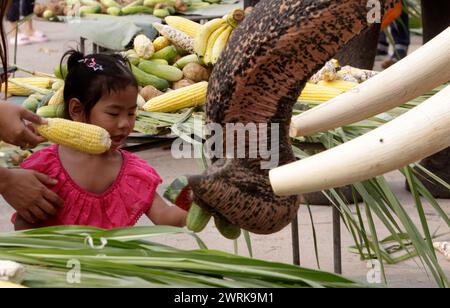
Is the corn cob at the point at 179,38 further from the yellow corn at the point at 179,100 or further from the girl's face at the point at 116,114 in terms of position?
the girl's face at the point at 116,114

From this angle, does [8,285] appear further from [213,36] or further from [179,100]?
[213,36]

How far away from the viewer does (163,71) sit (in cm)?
441

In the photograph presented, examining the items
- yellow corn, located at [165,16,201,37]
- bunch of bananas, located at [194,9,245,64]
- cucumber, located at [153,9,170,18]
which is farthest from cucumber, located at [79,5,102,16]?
bunch of bananas, located at [194,9,245,64]

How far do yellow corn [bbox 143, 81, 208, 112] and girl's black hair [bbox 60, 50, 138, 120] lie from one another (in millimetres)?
922

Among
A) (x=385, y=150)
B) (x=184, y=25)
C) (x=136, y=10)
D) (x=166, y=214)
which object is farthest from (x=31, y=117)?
(x=136, y=10)

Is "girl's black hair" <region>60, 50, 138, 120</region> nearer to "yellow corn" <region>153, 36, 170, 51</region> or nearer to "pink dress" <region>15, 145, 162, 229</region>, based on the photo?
"pink dress" <region>15, 145, 162, 229</region>

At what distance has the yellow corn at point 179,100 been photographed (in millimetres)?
3793

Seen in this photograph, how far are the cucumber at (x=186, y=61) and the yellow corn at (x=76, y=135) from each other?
200 centimetres

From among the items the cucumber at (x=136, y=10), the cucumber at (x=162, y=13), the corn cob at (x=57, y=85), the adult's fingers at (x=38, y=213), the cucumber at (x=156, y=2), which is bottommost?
the adult's fingers at (x=38, y=213)

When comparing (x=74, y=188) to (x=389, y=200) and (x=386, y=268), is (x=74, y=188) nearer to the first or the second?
(x=389, y=200)

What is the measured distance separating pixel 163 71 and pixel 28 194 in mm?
1895

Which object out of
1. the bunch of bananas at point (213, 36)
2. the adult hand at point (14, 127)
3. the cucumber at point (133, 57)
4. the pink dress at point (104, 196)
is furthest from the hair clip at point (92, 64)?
the cucumber at point (133, 57)

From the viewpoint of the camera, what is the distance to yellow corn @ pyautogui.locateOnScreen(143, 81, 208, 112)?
379 cm

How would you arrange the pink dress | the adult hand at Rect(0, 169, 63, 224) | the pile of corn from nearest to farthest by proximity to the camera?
1. the adult hand at Rect(0, 169, 63, 224)
2. the pink dress
3. the pile of corn
